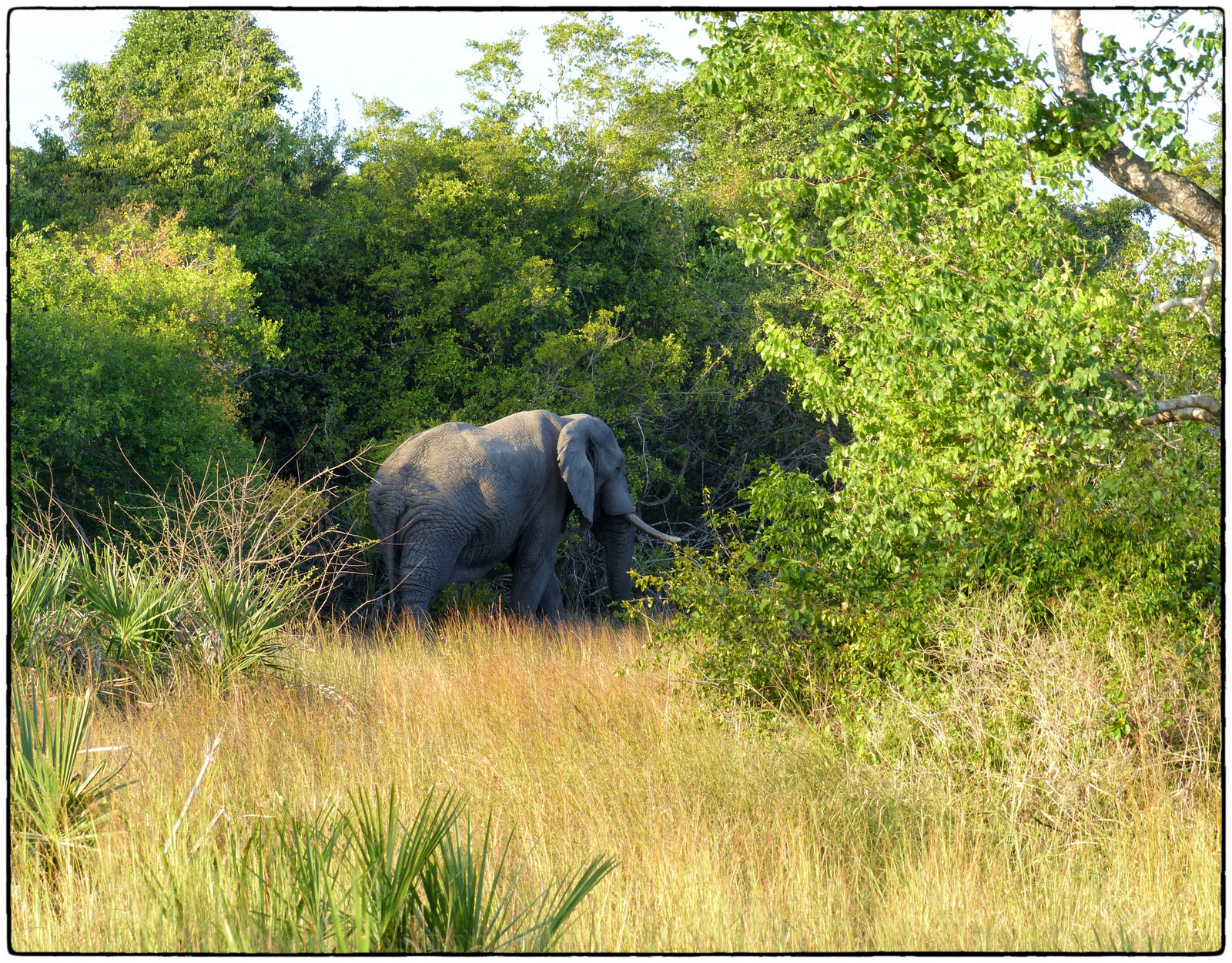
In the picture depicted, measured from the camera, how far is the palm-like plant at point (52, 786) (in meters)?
4.42

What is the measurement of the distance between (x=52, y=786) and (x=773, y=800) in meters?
3.04

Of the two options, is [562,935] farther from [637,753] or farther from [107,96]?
[107,96]

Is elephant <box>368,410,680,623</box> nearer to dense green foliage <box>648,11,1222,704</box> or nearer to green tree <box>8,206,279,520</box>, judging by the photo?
green tree <box>8,206,279,520</box>

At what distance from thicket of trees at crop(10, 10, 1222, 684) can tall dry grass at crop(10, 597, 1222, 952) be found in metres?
0.57

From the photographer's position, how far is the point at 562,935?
4.02 meters

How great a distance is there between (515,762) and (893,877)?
2.15m

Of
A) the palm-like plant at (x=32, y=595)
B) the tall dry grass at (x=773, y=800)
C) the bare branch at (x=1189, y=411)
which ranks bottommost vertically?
the tall dry grass at (x=773, y=800)

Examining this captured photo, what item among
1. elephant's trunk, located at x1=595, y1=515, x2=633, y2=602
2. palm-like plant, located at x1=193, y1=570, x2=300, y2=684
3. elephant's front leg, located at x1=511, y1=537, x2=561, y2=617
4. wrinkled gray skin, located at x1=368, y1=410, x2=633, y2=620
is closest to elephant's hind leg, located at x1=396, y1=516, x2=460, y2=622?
wrinkled gray skin, located at x1=368, y1=410, x2=633, y2=620

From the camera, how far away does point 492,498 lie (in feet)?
40.6

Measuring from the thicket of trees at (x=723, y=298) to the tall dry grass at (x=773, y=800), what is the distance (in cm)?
57

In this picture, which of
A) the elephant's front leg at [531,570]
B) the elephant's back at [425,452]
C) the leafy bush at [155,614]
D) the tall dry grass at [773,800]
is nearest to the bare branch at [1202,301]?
the tall dry grass at [773,800]

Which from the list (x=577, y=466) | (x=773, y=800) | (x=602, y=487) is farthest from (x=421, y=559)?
(x=773, y=800)

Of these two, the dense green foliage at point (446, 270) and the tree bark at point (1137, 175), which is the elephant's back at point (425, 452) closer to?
the dense green foliage at point (446, 270)

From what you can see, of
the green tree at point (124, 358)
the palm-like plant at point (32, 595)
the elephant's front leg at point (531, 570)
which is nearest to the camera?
the palm-like plant at point (32, 595)
